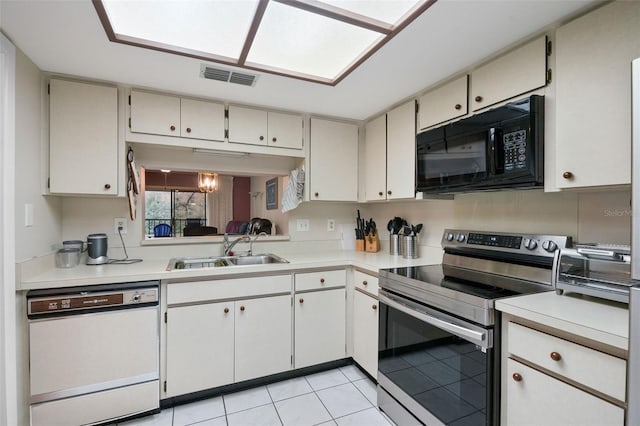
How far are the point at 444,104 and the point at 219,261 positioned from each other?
203 centimetres

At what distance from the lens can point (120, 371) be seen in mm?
1769

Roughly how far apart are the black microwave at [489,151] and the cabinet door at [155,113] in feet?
5.75

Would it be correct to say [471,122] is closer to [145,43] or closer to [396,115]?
[396,115]

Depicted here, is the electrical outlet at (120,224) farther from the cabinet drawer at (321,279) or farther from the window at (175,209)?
the cabinet drawer at (321,279)

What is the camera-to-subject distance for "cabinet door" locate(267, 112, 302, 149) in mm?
2477

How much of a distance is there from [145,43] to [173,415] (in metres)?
2.13

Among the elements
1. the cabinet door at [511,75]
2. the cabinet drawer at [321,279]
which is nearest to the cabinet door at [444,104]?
the cabinet door at [511,75]

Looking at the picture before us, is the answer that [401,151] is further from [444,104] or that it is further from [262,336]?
[262,336]

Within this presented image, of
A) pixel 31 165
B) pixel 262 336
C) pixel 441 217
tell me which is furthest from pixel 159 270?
pixel 441 217

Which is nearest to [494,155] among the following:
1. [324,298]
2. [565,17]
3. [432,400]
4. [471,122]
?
[471,122]

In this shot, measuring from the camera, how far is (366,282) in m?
2.20

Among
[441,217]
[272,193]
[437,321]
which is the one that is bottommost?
[437,321]

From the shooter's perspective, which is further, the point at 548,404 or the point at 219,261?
the point at 219,261

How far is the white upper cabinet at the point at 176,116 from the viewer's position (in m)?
2.08
